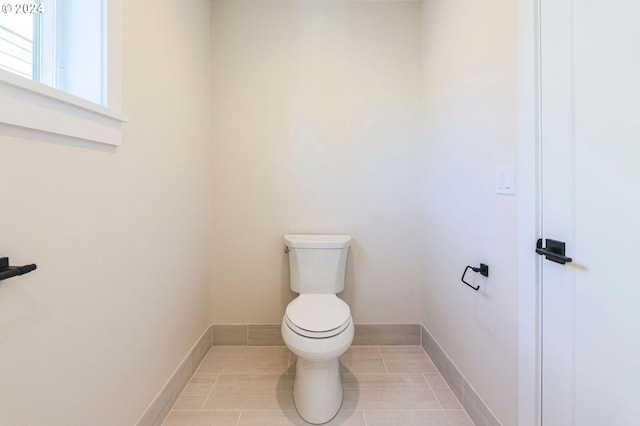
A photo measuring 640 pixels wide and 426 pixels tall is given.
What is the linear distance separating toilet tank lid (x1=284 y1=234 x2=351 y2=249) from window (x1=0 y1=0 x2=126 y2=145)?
1.08 meters

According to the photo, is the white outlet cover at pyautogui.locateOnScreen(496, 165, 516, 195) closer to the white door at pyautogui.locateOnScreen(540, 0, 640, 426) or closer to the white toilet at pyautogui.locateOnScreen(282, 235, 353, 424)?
the white door at pyautogui.locateOnScreen(540, 0, 640, 426)

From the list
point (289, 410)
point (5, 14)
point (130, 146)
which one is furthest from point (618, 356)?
point (5, 14)

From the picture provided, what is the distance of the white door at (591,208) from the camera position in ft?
2.19

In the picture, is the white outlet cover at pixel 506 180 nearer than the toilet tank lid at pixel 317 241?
Yes

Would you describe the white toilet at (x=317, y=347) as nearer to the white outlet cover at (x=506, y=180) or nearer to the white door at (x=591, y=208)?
the white door at (x=591, y=208)

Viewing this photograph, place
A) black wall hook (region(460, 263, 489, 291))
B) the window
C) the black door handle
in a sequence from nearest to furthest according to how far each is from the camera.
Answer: the window, the black door handle, black wall hook (region(460, 263, 489, 291))

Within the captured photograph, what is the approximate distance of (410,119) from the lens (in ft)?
6.40

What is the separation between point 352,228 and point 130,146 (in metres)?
1.38

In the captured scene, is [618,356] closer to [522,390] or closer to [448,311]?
[522,390]

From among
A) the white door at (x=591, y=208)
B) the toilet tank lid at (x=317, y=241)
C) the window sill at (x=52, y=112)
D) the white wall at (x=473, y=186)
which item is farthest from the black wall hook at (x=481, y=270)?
the window sill at (x=52, y=112)

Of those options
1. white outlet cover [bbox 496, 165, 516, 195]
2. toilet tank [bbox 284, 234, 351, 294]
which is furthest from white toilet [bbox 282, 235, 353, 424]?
white outlet cover [bbox 496, 165, 516, 195]

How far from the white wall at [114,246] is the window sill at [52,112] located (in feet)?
0.12

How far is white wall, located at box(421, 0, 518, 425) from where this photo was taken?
3.53 ft

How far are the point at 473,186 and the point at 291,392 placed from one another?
143 cm
